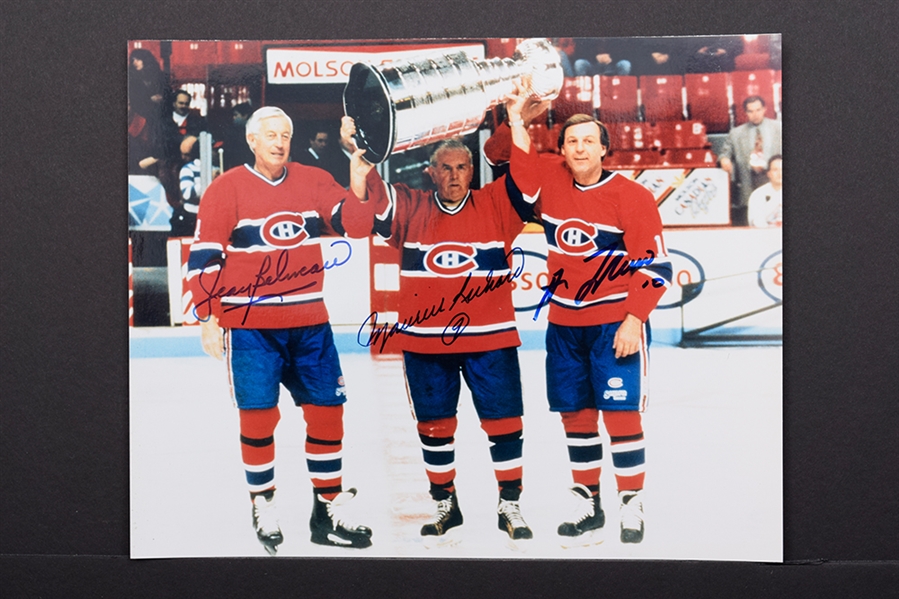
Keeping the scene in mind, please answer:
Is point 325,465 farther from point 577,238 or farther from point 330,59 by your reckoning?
point 330,59

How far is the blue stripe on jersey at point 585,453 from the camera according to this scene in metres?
1.89

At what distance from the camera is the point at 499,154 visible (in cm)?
188

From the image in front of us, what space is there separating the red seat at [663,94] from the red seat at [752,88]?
138mm

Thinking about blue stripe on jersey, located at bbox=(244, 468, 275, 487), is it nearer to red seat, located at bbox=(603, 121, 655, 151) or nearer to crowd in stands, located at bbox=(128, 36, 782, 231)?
crowd in stands, located at bbox=(128, 36, 782, 231)

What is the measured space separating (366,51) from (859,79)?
1293 millimetres

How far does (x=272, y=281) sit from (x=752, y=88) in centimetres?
134

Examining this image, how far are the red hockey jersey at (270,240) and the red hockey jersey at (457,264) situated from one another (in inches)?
4.5

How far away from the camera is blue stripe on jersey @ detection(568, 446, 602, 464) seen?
189 centimetres

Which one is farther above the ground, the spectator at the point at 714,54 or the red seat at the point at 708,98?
the spectator at the point at 714,54

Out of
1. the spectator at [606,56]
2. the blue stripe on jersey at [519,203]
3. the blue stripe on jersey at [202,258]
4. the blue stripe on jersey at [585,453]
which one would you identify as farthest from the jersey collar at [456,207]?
the blue stripe on jersey at [585,453]

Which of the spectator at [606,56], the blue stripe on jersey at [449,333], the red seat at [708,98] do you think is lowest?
the blue stripe on jersey at [449,333]

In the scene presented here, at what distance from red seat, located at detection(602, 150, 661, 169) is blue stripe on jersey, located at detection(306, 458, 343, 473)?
1.05m
